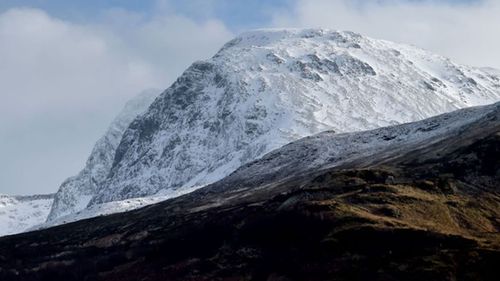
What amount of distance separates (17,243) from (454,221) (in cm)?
9147

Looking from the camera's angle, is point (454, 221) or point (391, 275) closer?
point (391, 275)

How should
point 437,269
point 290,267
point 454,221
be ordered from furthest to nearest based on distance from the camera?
point 454,221 < point 290,267 < point 437,269

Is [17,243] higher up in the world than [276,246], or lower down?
higher up

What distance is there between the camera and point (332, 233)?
11100 cm

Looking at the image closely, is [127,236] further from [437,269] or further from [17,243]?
[437,269]

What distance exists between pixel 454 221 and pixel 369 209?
1230cm

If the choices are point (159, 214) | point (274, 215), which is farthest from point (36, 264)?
point (274, 215)

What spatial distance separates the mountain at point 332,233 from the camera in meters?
100

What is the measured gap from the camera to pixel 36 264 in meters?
Result: 150

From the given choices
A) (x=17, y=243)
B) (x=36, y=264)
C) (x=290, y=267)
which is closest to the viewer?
Result: (x=290, y=267)

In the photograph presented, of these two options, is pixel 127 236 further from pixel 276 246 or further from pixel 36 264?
pixel 276 246

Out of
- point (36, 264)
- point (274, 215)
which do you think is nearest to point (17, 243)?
point (36, 264)

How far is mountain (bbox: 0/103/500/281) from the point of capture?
100394 mm

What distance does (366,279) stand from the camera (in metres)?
95.4
